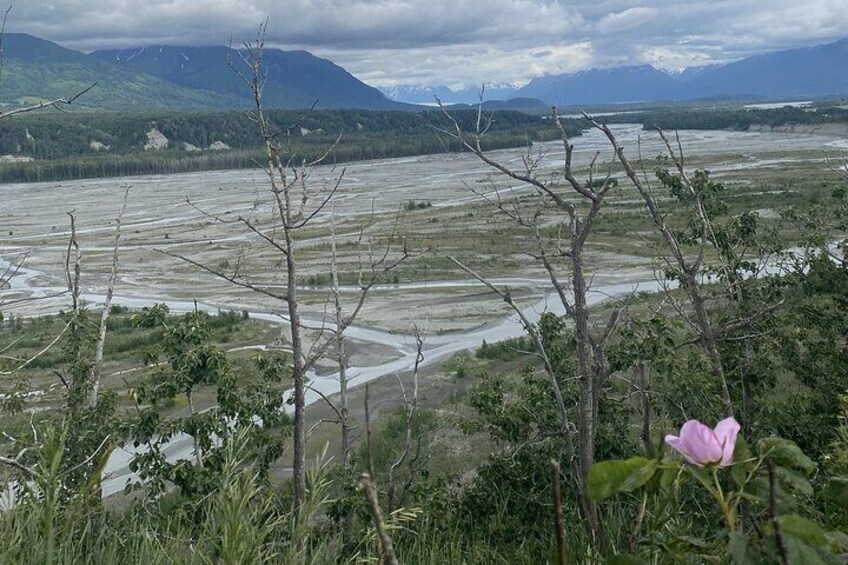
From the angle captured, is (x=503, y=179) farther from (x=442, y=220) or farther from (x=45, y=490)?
(x=45, y=490)

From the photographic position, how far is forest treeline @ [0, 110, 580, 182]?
343 ft

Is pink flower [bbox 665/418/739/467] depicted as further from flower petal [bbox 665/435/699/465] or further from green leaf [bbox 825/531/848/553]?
green leaf [bbox 825/531/848/553]

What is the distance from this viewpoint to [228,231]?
166ft

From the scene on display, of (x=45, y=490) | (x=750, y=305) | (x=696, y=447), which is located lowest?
(x=750, y=305)

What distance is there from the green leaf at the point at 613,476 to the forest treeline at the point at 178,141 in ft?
319

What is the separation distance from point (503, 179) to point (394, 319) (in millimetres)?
47502

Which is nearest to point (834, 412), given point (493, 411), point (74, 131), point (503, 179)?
point (493, 411)

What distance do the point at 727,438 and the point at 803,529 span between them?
227 millimetres

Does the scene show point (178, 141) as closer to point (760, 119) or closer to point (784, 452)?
point (760, 119)

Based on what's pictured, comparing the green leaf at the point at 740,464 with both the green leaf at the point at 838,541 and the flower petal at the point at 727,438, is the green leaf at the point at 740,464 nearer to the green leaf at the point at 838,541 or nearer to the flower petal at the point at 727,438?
the flower petal at the point at 727,438

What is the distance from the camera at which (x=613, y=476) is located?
163cm

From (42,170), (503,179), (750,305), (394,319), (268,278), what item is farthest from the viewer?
(42,170)

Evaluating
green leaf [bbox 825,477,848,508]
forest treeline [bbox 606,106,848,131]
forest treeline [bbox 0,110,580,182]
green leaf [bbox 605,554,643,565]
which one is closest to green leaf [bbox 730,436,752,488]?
green leaf [bbox 605,554,643,565]

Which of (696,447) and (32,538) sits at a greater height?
(696,447)
